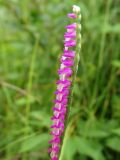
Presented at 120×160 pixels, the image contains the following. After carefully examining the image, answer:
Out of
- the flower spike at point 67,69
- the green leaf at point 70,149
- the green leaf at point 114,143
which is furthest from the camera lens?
the green leaf at point 114,143

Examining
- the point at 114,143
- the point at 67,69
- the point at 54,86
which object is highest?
the point at 67,69

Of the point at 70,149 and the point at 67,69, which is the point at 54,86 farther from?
the point at 67,69

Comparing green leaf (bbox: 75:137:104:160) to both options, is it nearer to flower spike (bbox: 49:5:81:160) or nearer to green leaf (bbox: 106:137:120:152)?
green leaf (bbox: 106:137:120:152)

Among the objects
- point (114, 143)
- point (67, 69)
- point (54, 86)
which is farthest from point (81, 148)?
point (67, 69)

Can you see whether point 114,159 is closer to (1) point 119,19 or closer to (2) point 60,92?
(1) point 119,19

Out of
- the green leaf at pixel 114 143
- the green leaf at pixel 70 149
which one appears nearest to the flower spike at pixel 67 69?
the green leaf at pixel 70 149

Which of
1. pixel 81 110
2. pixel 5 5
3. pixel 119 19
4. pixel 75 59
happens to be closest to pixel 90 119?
pixel 81 110

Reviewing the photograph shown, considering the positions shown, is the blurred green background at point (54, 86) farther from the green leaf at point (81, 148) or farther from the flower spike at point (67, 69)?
the flower spike at point (67, 69)

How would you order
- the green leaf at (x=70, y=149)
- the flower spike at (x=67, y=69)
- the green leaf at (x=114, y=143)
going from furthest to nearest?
the green leaf at (x=114, y=143) → the green leaf at (x=70, y=149) → the flower spike at (x=67, y=69)
